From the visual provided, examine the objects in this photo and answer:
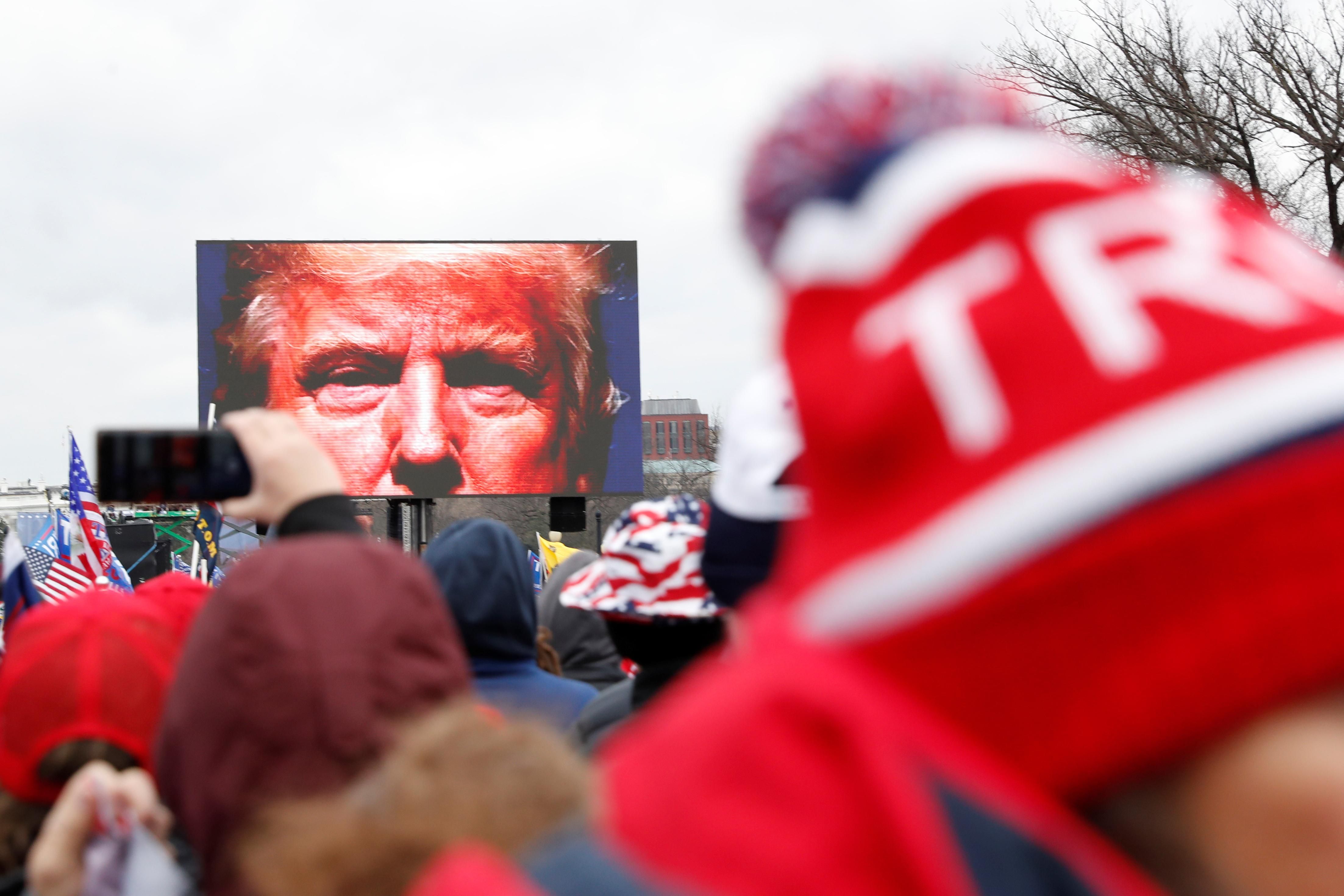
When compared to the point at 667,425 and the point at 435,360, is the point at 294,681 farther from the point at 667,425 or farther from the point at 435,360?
the point at 667,425

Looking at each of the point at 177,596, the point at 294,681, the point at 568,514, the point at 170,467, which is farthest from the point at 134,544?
the point at 294,681

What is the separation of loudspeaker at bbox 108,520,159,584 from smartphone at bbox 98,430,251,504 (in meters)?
17.1

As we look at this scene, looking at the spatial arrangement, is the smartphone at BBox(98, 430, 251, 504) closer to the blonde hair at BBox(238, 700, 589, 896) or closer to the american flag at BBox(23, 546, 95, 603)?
the blonde hair at BBox(238, 700, 589, 896)

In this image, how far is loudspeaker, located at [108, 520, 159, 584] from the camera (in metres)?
17.8

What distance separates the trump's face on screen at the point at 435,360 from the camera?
861 inches

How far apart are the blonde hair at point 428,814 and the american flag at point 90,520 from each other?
5340 mm

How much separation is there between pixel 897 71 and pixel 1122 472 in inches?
10.2

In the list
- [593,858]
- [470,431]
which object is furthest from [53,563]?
[470,431]

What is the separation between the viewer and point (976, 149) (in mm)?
616

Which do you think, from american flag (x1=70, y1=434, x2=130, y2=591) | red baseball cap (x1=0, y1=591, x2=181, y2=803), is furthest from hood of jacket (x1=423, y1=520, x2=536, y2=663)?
american flag (x1=70, y1=434, x2=130, y2=591)

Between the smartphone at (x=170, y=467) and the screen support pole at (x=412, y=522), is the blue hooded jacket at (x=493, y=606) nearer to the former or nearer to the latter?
the smartphone at (x=170, y=467)

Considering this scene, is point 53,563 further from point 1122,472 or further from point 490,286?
point 490,286

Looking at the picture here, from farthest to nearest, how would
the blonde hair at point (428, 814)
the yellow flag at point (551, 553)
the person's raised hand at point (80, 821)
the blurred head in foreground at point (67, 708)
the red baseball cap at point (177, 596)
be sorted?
the yellow flag at point (551, 553)
the red baseball cap at point (177, 596)
the blurred head in foreground at point (67, 708)
the person's raised hand at point (80, 821)
the blonde hair at point (428, 814)

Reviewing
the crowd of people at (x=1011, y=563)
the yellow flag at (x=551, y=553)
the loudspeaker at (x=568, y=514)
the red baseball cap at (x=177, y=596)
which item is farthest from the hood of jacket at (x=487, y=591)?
the loudspeaker at (x=568, y=514)
